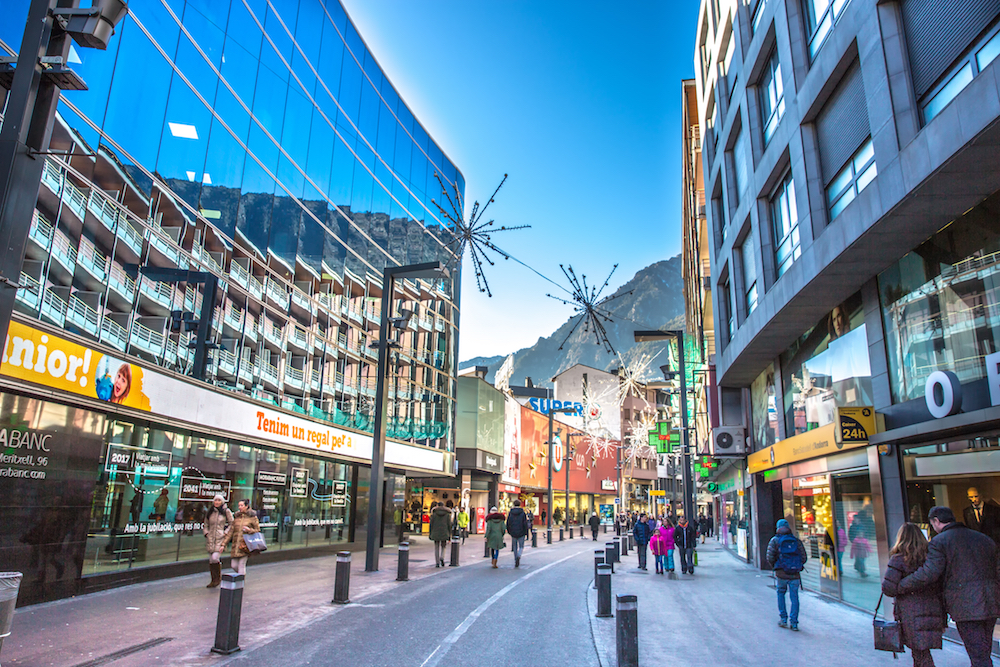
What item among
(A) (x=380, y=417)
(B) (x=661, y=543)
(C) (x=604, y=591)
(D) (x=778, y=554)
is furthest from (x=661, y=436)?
(D) (x=778, y=554)

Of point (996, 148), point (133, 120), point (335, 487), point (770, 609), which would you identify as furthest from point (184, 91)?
point (770, 609)

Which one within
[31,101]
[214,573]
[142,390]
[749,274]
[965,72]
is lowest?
[214,573]

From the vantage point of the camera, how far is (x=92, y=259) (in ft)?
38.3

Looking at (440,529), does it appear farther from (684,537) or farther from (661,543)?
(684,537)

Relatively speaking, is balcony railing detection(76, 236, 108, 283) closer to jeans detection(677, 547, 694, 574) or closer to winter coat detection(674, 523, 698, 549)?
winter coat detection(674, 523, 698, 549)

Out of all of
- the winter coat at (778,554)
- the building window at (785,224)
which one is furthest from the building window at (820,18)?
the winter coat at (778,554)

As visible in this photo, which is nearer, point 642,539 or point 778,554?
point 778,554

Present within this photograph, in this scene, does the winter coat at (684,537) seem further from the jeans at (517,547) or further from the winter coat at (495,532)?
the winter coat at (495,532)

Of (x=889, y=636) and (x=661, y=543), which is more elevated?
(x=889, y=636)

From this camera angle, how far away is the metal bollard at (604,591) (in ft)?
33.1

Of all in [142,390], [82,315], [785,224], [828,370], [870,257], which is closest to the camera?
[870,257]

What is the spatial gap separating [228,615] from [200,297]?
987 cm

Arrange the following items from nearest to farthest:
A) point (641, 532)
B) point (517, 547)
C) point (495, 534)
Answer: point (495, 534) → point (517, 547) → point (641, 532)

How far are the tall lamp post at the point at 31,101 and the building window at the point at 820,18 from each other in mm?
11516
